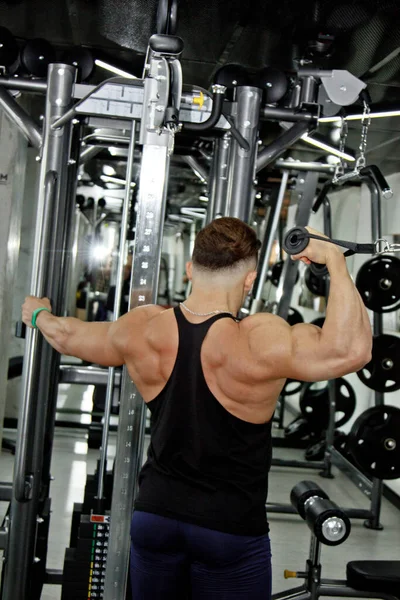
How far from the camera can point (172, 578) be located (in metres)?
1.96

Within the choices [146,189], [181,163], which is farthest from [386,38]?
[181,163]

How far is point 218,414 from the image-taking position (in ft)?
6.24

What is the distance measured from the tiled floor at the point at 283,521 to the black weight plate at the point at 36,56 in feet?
7.65

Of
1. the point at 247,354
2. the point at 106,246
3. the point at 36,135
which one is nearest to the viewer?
the point at 247,354

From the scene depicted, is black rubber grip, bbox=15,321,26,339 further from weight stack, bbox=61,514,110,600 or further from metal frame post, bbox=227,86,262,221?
metal frame post, bbox=227,86,262,221

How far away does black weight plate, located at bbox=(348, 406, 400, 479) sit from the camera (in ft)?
14.6

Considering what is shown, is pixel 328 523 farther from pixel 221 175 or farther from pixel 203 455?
pixel 221 175

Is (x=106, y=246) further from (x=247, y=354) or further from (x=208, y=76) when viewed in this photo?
(x=247, y=354)

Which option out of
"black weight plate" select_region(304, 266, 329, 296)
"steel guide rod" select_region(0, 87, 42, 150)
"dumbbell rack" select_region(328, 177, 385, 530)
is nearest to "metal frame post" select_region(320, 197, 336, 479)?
"black weight plate" select_region(304, 266, 329, 296)

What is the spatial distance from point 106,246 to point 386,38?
470cm

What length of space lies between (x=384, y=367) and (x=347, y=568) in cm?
170

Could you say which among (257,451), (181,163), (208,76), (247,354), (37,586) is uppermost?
(208,76)

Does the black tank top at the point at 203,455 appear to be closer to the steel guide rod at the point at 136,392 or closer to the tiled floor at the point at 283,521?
the steel guide rod at the point at 136,392

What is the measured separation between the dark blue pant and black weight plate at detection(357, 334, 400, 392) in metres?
2.72
